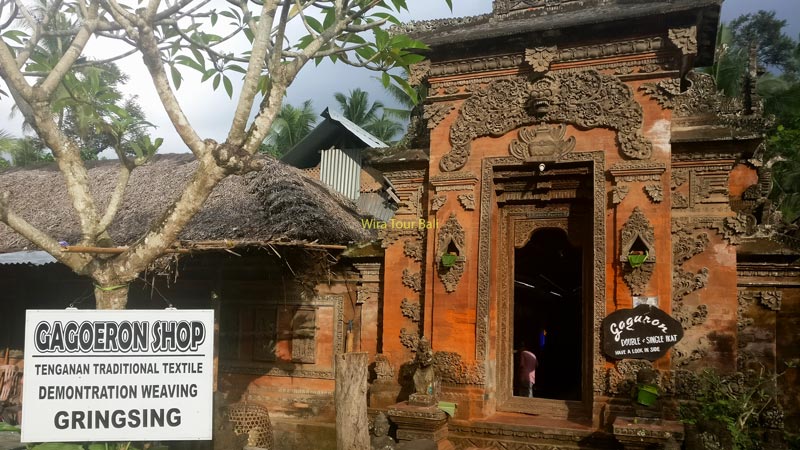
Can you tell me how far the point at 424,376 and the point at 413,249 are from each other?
6.42ft

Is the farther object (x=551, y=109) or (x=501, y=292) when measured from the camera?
(x=501, y=292)

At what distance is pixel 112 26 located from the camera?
20.7ft

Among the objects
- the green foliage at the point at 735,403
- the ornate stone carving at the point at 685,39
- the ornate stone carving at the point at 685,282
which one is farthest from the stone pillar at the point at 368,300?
the ornate stone carving at the point at 685,39

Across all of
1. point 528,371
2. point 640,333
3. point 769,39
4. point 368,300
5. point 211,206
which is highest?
point 769,39

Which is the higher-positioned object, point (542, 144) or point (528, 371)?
point (542, 144)

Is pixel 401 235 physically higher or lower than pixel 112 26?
lower

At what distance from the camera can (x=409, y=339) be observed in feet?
31.0

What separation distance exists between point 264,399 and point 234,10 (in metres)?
6.59

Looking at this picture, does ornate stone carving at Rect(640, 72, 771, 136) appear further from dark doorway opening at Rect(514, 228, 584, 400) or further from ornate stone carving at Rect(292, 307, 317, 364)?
ornate stone carving at Rect(292, 307, 317, 364)

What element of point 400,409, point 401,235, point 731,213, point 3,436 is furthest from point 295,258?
point 731,213

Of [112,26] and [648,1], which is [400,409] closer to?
→ [112,26]

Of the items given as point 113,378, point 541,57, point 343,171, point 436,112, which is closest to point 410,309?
point 436,112

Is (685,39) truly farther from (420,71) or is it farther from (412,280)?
(412,280)

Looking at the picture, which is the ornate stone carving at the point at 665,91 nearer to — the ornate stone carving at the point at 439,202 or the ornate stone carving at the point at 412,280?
the ornate stone carving at the point at 439,202
